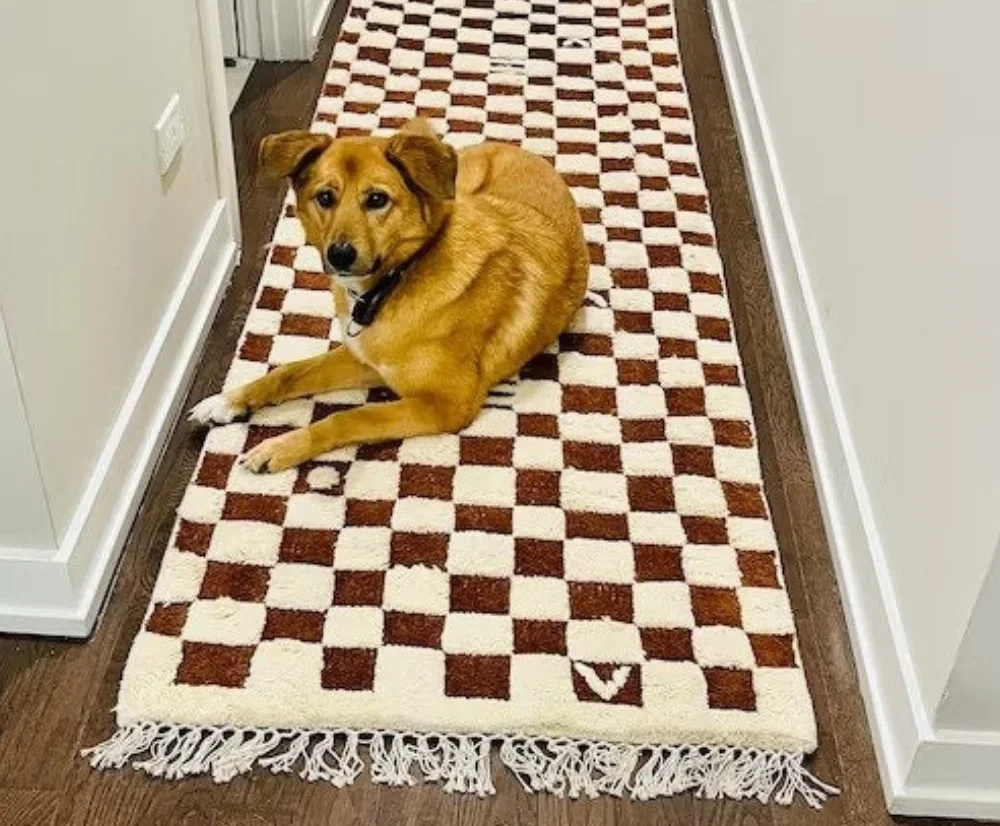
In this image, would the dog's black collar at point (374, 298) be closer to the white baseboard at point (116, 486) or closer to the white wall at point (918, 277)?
the white baseboard at point (116, 486)

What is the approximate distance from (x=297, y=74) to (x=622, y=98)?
0.81 meters

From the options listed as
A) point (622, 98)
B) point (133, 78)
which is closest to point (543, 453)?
point (133, 78)

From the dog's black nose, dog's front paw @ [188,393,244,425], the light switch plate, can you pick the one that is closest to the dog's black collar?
the dog's black nose

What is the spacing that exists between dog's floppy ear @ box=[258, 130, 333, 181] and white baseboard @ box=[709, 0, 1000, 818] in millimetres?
926

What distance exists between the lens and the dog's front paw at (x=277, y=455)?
83.7 inches

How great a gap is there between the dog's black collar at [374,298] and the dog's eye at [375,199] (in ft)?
0.44

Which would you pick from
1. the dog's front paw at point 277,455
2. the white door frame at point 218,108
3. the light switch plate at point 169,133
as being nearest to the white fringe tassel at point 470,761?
the dog's front paw at point 277,455

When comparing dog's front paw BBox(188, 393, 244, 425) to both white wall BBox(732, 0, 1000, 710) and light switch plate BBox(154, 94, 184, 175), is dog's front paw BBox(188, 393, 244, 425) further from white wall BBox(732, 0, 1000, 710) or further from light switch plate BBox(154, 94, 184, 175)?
white wall BBox(732, 0, 1000, 710)

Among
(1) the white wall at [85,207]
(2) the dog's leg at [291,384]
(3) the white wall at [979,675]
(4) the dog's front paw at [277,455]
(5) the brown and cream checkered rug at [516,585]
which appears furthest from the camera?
(2) the dog's leg at [291,384]

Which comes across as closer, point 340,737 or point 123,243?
point 340,737

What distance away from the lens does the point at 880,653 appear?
1836 mm

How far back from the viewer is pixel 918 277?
1.80m

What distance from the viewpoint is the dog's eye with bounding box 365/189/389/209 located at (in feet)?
6.63

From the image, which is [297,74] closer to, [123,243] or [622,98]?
[622,98]
